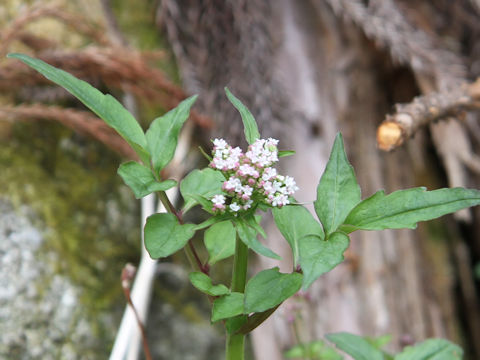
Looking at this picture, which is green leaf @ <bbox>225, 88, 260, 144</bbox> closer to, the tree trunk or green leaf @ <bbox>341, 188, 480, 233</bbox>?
green leaf @ <bbox>341, 188, 480, 233</bbox>

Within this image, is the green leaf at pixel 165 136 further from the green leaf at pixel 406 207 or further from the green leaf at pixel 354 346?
the green leaf at pixel 354 346

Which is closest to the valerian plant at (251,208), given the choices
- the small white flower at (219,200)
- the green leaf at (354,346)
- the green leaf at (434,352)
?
the small white flower at (219,200)

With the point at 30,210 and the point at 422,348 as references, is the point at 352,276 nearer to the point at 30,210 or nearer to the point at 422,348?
the point at 422,348

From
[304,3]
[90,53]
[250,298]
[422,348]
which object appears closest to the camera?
[250,298]

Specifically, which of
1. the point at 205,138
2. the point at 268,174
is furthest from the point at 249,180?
the point at 205,138

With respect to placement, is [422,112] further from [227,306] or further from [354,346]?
[227,306]

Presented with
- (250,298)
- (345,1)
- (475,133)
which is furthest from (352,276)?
(250,298)
